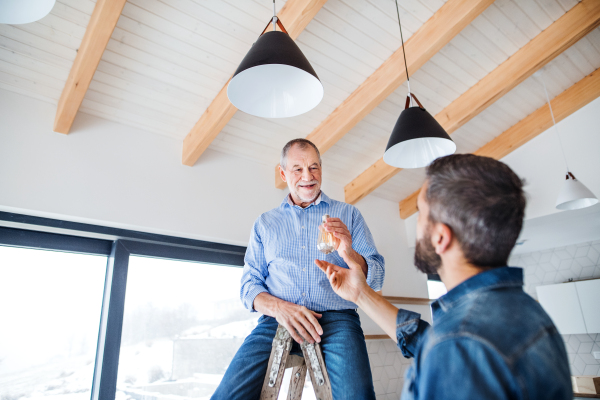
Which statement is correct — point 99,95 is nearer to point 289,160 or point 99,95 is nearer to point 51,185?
point 51,185

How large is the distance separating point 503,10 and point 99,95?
2804mm

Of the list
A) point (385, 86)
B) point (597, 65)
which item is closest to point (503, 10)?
point (385, 86)

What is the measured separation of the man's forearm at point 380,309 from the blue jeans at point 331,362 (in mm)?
195

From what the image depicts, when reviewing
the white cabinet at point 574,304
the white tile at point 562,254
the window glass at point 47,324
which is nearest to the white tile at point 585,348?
the white cabinet at point 574,304

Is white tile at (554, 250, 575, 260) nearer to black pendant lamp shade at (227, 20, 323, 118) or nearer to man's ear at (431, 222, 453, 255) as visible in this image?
black pendant lamp shade at (227, 20, 323, 118)

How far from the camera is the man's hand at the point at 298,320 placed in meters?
1.36

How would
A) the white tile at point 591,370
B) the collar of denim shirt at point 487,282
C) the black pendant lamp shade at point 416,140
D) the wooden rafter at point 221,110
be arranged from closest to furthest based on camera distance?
1. the collar of denim shirt at point 487,282
2. the black pendant lamp shade at point 416,140
3. the wooden rafter at point 221,110
4. the white tile at point 591,370

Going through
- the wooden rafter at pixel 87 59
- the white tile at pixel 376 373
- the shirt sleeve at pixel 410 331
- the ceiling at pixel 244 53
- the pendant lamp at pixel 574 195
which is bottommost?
the white tile at pixel 376 373

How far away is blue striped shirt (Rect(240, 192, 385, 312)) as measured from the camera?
150cm

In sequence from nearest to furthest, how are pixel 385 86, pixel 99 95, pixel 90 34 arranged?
pixel 90 34
pixel 99 95
pixel 385 86

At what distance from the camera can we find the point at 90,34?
220cm

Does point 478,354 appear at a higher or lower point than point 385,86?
lower

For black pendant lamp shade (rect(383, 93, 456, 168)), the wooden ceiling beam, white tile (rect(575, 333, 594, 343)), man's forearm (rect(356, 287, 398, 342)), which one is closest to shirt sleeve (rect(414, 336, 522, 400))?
man's forearm (rect(356, 287, 398, 342))

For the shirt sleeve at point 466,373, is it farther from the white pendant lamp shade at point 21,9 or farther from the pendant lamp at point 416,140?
the pendant lamp at point 416,140
